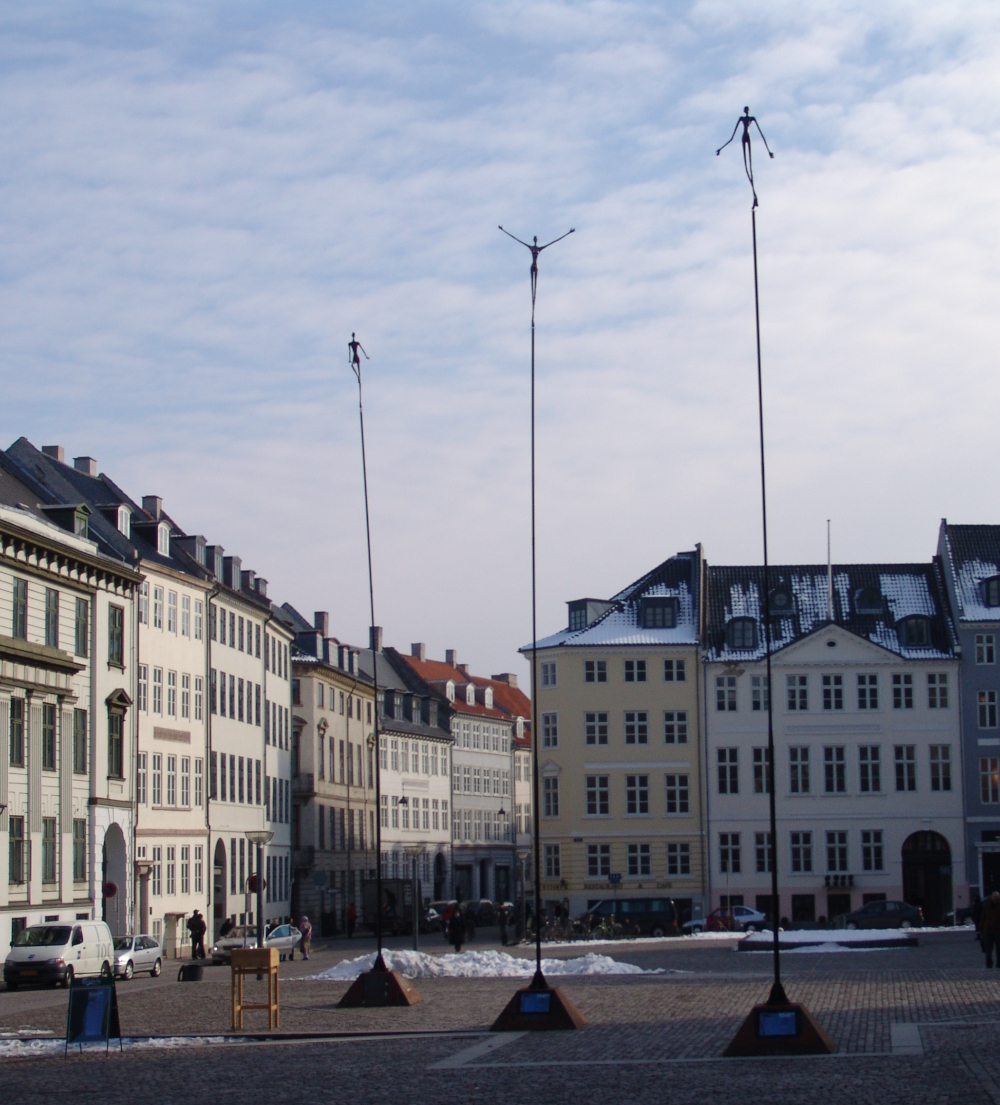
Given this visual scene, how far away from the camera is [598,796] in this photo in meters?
79.6

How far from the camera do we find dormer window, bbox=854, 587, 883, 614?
267ft

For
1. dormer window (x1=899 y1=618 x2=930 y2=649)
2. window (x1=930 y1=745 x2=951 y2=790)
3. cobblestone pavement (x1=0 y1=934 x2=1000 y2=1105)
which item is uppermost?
dormer window (x1=899 y1=618 x2=930 y2=649)

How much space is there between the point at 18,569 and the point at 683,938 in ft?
86.1

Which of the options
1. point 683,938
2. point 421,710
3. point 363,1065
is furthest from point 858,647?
point 363,1065

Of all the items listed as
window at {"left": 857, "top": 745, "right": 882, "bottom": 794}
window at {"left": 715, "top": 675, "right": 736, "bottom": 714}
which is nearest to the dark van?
window at {"left": 715, "top": 675, "right": 736, "bottom": 714}

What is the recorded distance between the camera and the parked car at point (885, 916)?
222 ft

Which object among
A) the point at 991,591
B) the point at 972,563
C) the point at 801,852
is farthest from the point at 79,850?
the point at 972,563

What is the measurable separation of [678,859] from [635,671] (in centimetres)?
839

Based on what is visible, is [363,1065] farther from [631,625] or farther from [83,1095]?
[631,625]

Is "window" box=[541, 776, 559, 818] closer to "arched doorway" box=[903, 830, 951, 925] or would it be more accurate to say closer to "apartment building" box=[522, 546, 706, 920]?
"apartment building" box=[522, 546, 706, 920]

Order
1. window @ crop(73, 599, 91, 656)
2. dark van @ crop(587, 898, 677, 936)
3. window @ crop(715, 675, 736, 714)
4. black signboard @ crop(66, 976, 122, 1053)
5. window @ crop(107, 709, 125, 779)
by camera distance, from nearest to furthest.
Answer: black signboard @ crop(66, 976, 122, 1053), window @ crop(73, 599, 91, 656), window @ crop(107, 709, 125, 779), dark van @ crop(587, 898, 677, 936), window @ crop(715, 675, 736, 714)

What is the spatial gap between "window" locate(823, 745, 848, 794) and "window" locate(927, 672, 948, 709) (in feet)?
14.2

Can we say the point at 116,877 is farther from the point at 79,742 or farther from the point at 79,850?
the point at 79,742

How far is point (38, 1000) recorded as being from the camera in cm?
3691
